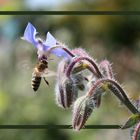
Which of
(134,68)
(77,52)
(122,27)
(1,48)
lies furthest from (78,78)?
(122,27)

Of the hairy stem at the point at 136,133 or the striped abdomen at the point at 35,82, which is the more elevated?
the striped abdomen at the point at 35,82

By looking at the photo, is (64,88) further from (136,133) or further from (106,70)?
(136,133)

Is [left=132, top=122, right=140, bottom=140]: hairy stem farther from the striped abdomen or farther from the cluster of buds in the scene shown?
the striped abdomen

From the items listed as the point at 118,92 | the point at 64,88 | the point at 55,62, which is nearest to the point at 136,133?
the point at 118,92

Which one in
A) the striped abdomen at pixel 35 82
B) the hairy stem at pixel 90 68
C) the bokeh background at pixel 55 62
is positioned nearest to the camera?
the hairy stem at pixel 90 68

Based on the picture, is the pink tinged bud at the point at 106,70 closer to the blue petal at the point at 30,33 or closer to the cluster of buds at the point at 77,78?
the cluster of buds at the point at 77,78

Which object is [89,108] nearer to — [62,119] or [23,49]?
[62,119]

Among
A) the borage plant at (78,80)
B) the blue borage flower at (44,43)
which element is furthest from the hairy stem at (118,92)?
the blue borage flower at (44,43)
